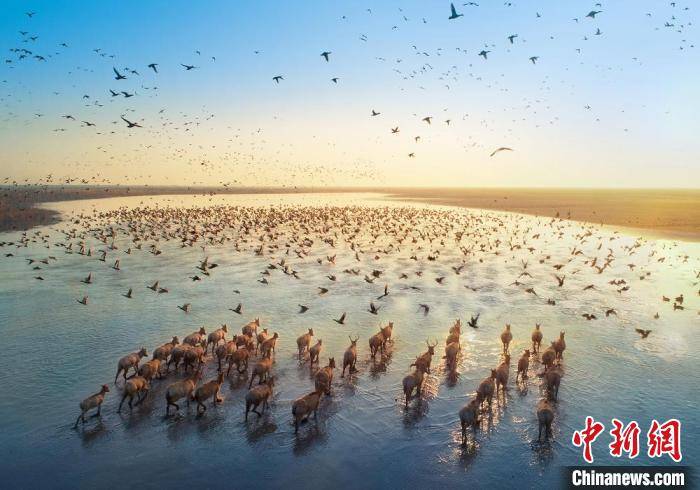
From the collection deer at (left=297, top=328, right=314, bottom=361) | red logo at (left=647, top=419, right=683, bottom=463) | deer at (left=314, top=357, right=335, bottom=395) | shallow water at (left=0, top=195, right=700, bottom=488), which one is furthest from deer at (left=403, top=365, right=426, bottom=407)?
red logo at (left=647, top=419, right=683, bottom=463)

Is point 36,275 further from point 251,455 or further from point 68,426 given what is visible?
point 251,455

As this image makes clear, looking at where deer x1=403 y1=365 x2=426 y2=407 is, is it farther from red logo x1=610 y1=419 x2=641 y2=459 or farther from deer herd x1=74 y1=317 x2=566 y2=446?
red logo x1=610 y1=419 x2=641 y2=459

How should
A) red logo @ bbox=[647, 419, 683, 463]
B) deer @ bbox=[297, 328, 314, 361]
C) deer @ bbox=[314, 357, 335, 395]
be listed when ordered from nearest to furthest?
red logo @ bbox=[647, 419, 683, 463] → deer @ bbox=[314, 357, 335, 395] → deer @ bbox=[297, 328, 314, 361]

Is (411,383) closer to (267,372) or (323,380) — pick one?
(323,380)

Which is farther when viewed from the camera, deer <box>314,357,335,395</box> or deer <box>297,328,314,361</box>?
deer <box>297,328,314,361</box>

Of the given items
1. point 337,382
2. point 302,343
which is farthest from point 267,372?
point 302,343

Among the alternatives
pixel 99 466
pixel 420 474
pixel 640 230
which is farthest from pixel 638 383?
pixel 640 230

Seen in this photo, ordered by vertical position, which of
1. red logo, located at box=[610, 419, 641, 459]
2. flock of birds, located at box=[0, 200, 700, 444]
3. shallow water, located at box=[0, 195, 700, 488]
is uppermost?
flock of birds, located at box=[0, 200, 700, 444]
